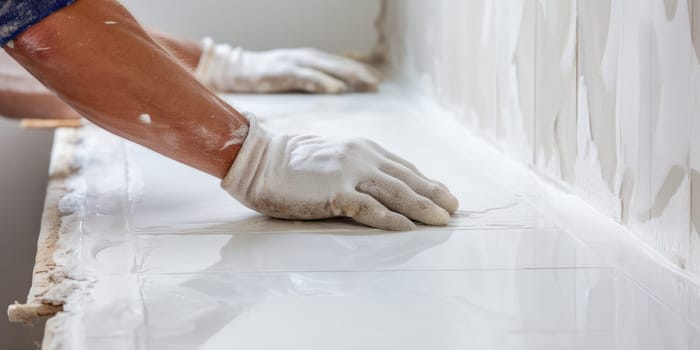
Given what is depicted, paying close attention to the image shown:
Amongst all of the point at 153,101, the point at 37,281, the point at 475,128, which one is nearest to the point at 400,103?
the point at 475,128

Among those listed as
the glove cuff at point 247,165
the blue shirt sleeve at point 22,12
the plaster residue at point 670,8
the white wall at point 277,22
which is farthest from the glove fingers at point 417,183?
the white wall at point 277,22

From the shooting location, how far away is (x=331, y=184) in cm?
167

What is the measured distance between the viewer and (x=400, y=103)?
10.5 feet

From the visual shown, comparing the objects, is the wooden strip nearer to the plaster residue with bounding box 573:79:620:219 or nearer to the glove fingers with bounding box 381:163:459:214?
the glove fingers with bounding box 381:163:459:214

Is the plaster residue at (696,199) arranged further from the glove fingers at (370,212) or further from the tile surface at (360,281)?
the glove fingers at (370,212)

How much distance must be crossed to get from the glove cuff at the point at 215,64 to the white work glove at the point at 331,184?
1613 millimetres

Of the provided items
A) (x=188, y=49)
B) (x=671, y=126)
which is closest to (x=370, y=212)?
(x=671, y=126)

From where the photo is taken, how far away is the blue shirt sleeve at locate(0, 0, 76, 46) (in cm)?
154

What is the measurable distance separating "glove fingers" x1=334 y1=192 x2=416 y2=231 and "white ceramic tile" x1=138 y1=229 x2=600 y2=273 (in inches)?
0.8

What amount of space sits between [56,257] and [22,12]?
0.39 meters

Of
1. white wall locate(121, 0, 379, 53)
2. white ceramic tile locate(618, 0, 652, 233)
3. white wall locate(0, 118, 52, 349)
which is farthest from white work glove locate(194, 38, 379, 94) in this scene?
white ceramic tile locate(618, 0, 652, 233)

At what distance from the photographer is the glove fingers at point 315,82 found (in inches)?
132

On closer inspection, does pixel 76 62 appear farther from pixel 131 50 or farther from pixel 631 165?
pixel 631 165

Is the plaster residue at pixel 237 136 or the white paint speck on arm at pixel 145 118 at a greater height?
the white paint speck on arm at pixel 145 118
